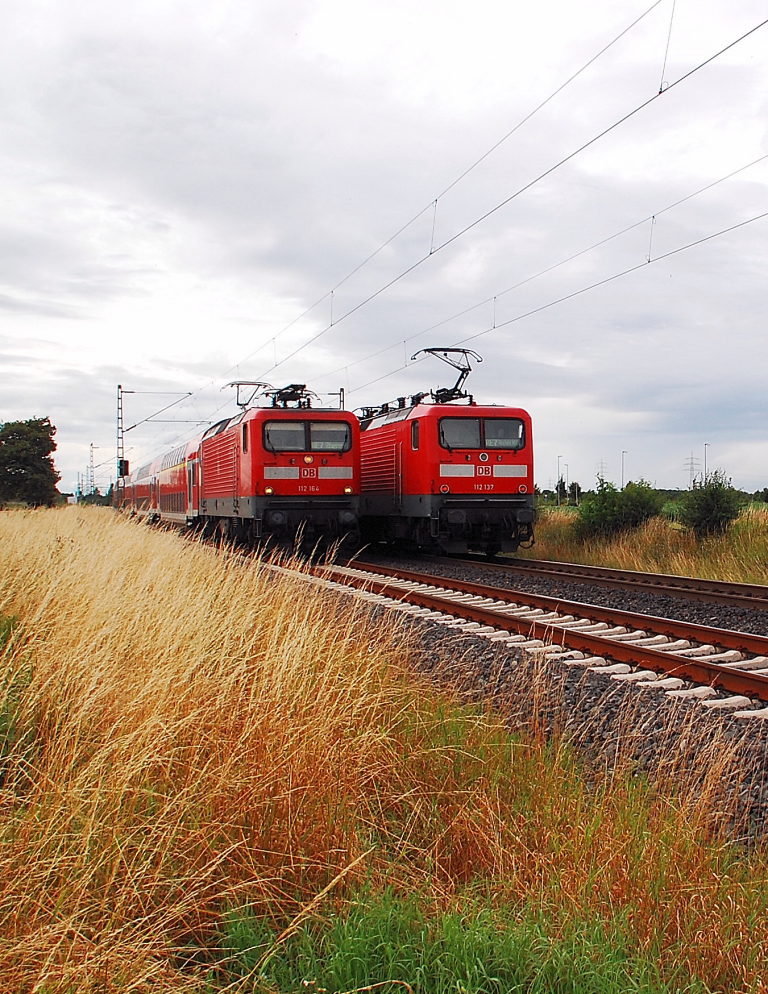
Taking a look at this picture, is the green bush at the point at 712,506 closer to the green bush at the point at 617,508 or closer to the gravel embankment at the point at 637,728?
the green bush at the point at 617,508

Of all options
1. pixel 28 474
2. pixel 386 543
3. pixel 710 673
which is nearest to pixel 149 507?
pixel 28 474

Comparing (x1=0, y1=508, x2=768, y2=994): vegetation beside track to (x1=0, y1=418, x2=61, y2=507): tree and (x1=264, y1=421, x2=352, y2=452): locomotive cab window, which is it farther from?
(x1=0, y1=418, x2=61, y2=507): tree

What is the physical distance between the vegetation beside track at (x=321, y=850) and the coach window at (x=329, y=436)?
12517mm

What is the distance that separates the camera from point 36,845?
3.01 metres

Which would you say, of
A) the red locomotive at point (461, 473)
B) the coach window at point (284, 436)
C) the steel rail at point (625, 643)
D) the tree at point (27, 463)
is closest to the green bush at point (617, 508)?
the red locomotive at point (461, 473)

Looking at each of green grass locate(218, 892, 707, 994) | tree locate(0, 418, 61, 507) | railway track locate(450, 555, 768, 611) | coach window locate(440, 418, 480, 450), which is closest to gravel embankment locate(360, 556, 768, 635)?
railway track locate(450, 555, 768, 611)

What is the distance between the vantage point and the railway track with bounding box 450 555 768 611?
10.6 m

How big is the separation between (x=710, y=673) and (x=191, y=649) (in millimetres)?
3762

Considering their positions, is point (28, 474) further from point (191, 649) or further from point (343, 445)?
point (191, 649)

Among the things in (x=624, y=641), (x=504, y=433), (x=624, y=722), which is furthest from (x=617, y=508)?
(x=624, y=722)

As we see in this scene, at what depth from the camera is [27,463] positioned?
137 feet

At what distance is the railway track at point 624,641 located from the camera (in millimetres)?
6090

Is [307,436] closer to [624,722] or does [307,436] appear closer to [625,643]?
[625,643]

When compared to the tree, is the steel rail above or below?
below
